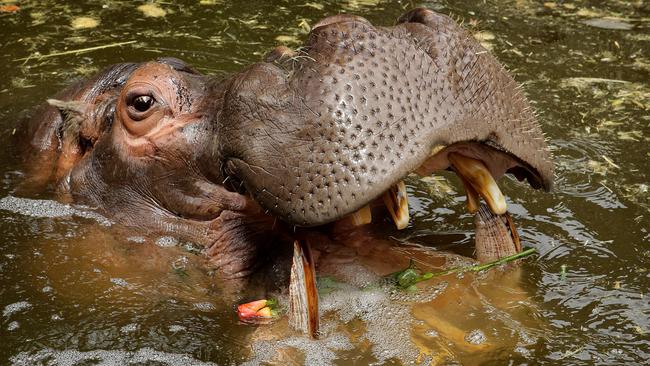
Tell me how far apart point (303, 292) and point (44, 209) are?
1.67 m

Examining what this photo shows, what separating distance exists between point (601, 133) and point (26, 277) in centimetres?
379

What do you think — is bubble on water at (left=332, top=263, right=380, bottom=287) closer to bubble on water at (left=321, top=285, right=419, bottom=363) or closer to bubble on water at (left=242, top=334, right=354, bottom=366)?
bubble on water at (left=321, top=285, right=419, bottom=363)

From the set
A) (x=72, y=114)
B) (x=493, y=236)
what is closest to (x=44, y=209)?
(x=72, y=114)

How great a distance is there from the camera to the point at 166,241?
4266mm

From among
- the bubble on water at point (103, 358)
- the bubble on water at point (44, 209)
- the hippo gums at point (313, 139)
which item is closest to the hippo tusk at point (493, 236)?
the hippo gums at point (313, 139)

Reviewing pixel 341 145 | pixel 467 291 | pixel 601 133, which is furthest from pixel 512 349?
pixel 601 133

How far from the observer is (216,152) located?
12.9ft

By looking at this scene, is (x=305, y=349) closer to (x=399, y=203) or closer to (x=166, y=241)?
(x=399, y=203)

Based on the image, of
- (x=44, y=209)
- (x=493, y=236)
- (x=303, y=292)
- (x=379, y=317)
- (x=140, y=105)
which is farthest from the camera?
(x=44, y=209)

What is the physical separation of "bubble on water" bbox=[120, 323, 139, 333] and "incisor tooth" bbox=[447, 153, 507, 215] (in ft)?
4.94

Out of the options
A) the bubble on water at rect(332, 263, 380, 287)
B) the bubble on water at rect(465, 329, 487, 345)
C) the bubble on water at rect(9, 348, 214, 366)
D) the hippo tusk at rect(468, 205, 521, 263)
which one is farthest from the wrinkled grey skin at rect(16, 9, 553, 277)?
the bubble on water at rect(465, 329, 487, 345)

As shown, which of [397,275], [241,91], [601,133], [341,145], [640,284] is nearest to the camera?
[341,145]

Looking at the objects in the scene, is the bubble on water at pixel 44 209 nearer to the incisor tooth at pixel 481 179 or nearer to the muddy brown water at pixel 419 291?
the muddy brown water at pixel 419 291

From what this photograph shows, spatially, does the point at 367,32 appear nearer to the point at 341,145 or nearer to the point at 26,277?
the point at 341,145
